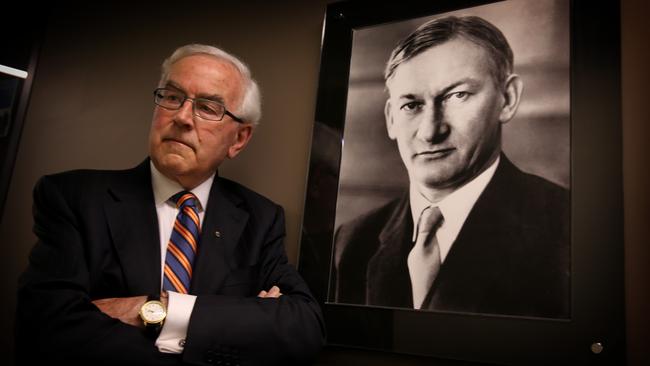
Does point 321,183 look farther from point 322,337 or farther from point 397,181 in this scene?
point 322,337

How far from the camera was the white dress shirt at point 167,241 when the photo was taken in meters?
1.24

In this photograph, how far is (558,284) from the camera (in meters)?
1.28

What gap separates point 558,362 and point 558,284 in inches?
8.1

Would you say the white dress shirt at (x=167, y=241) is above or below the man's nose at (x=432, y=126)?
below

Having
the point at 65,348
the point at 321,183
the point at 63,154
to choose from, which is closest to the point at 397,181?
the point at 321,183

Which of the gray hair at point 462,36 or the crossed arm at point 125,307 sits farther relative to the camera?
the gray hair at point 462,36

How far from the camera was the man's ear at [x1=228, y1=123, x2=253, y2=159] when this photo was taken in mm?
1748

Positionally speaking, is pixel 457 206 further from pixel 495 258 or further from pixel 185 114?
pixel 185 114

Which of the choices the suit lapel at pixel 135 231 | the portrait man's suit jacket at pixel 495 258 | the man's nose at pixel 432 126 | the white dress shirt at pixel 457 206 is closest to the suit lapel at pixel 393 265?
the portrait man's suit jacket at pixel 495 258

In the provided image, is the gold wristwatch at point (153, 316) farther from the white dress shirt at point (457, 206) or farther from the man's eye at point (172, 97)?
the white dress shirt at point (457, 206)

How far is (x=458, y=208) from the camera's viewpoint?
57.1 inches

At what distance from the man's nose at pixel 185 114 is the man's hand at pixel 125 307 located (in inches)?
22.4

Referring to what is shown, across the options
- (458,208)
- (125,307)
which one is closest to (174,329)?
(125,307)

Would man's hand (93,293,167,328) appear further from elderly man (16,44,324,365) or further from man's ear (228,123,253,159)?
man's ear (228,123,253,159)
